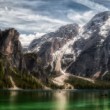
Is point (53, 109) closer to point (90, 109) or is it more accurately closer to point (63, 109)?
point (63, 109)

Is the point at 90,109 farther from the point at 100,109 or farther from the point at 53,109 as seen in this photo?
the point at 53,109

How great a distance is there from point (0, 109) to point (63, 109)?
24031 mm

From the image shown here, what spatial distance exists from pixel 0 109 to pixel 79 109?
30101mm

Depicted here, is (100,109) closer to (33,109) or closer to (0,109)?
(33,109)

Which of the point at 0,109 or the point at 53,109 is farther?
the point at 53,109

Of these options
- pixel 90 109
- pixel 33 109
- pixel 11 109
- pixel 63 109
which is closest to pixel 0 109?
pixel 11 109

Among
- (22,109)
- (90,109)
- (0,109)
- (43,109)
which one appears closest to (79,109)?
(90,109)

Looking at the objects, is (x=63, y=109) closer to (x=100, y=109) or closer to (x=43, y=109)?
(x=43, y=109)

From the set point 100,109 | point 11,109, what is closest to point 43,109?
point 11,109

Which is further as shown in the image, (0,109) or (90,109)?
(90,109)

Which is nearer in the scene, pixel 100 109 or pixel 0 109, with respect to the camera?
pixel 0 109

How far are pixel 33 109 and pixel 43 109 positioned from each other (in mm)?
3730

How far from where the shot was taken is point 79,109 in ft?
422

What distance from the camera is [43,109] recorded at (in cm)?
12550
